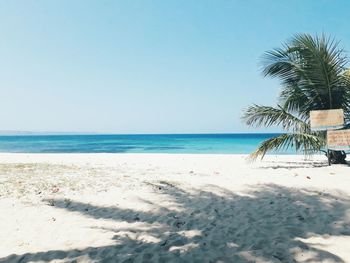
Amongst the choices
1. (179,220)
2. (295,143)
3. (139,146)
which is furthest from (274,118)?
(139,146)

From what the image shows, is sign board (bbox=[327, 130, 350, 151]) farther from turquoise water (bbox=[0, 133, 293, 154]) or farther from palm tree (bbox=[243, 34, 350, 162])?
turquoise water (bbox=[0, 133, 293, 154])

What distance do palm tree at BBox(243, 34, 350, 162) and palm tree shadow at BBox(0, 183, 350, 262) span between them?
13.0 feet

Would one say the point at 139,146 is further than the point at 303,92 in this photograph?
Yes

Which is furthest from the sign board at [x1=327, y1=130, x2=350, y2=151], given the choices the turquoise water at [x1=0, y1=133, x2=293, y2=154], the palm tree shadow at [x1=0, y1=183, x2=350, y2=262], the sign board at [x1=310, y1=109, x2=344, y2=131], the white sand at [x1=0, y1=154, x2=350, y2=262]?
the turquoise water at [x1=0, y1=133, x2=293, y2=154]

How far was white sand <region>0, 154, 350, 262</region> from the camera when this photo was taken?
→ 3887 millimetres

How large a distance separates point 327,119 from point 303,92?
6.22 ft

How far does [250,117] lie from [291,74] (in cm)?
218

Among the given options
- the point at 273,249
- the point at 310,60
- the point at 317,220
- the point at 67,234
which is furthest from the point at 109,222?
the point at 310,60

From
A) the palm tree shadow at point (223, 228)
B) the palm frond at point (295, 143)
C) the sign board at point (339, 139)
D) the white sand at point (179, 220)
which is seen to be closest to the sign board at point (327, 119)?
the sign board at point (339, 139)

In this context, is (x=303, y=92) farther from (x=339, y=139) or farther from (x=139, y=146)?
(x=139, y=146)

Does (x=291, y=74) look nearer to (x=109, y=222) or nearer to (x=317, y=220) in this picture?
(x=317, y=220)

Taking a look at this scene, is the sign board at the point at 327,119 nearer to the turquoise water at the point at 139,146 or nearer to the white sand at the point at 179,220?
the white sand at the point at 179,220

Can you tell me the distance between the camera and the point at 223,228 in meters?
4.70

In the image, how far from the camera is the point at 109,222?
5.18 meters
